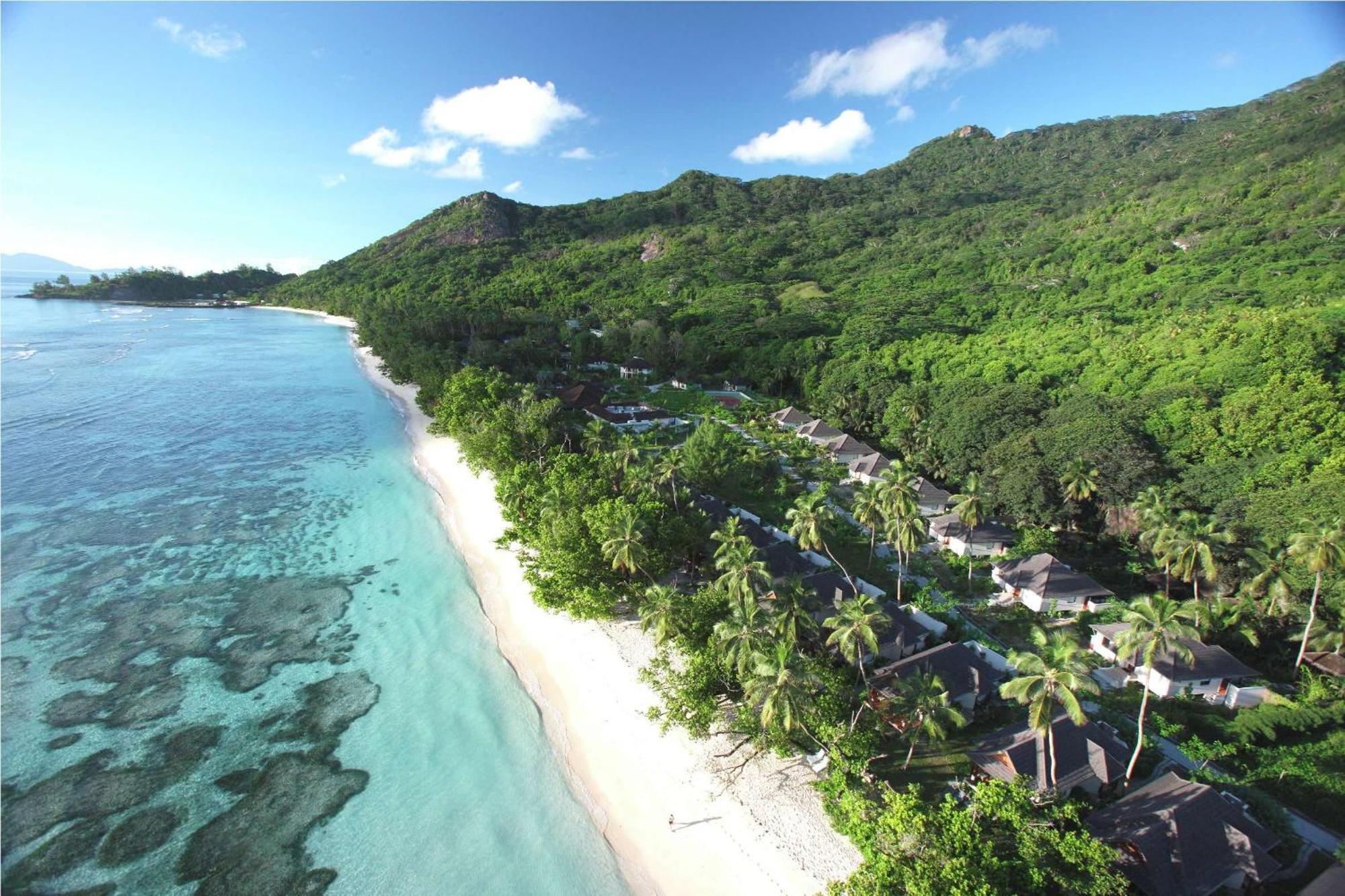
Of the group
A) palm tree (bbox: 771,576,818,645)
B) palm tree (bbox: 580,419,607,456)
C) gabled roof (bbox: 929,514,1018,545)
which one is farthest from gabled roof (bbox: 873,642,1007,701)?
palm tree (bbox: 580,419,607,456)

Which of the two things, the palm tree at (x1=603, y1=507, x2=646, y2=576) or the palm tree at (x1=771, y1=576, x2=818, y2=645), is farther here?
the palm tree at (x1=603, y1=507, x2=646, y2=576)

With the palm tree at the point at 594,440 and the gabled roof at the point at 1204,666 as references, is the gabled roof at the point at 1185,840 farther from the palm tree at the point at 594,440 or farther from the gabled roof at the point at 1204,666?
the palm tree at the point at 594,440

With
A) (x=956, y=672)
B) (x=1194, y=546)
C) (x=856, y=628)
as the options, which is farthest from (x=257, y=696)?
(x=1194, y=546)

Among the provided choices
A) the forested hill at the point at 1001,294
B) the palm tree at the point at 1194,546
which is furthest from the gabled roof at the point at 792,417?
the palm tree at the point at 1194,546

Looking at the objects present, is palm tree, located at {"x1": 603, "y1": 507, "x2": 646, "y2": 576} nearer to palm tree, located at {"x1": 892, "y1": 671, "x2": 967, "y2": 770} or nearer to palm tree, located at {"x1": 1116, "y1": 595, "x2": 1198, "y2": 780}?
palm tree, located at {"x1": 892, "y1": 671, "x2": 967, "y2": 770}

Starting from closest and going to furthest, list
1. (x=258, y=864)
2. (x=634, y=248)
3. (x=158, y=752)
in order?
(x=258, y=864)
(x=158, y=752)
(x=634, y=248)

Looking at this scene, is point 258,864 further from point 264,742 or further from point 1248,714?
point 1248,714

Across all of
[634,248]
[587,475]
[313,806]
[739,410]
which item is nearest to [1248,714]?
[587,475]
